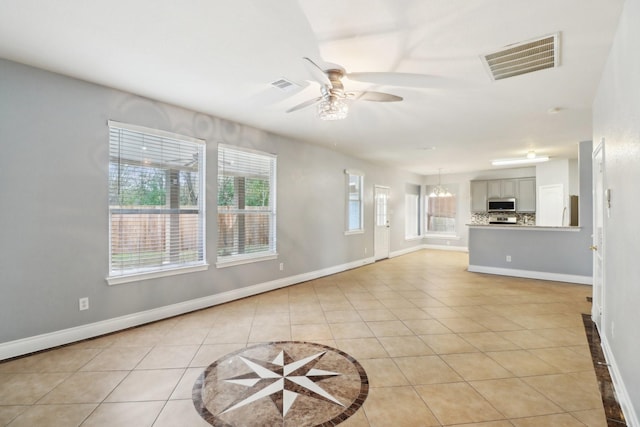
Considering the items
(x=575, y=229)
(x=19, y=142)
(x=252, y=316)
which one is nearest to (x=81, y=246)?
(x=19, y=142)

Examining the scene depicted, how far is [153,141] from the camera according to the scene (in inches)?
142

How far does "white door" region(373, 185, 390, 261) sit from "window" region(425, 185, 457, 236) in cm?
288

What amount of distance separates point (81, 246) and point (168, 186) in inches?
43.8

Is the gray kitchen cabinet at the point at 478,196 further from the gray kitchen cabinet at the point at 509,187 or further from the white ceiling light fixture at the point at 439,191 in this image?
the white ceiling light fixture at the point at 439,191

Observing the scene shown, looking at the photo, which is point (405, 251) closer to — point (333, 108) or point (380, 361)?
point (380, 361)

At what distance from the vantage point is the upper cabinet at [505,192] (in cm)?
829

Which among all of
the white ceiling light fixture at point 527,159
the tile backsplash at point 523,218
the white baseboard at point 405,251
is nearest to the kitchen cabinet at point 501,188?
the tile backsplash at point 523,218

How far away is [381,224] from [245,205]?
4.60 m

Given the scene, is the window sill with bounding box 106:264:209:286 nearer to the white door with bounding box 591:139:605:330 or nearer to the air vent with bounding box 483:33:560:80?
the air vent with bounding box 483:33:560:80

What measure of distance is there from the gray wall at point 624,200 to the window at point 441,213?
7.58 m

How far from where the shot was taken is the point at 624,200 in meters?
2.05

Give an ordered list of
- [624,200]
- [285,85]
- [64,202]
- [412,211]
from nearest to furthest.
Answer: [624,200]
[64,202]
[285,85]
[412,211]

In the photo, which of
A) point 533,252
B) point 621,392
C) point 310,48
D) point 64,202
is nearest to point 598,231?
point 621,392

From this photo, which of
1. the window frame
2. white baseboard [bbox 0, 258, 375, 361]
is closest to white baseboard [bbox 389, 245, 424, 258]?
the window frame
